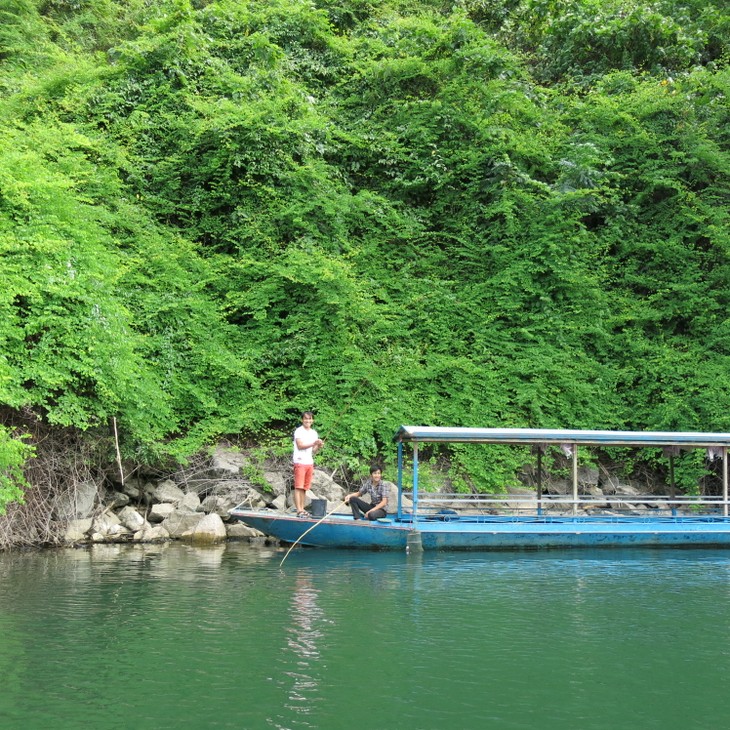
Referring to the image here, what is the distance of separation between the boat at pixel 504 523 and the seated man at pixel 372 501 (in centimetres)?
21

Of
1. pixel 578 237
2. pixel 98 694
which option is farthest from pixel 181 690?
pixel 578 237

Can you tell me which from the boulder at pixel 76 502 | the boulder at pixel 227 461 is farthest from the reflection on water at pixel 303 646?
the boulder at pixel 227 461

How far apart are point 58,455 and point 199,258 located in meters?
6.01

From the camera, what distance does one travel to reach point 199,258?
16969 mm

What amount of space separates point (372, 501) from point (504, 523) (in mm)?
2278

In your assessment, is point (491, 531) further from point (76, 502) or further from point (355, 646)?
point (76, 502)

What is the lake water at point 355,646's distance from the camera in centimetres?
530

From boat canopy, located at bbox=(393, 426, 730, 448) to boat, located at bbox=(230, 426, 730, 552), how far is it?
0.05ft

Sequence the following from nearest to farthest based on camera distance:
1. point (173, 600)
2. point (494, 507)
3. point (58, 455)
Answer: point (173, 600), point (58, 455), point (494, 507)

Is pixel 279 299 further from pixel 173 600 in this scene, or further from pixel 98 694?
pixel 98 694

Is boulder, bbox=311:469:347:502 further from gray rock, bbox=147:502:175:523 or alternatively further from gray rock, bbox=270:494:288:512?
gray rock, bbox=147:502:175:523

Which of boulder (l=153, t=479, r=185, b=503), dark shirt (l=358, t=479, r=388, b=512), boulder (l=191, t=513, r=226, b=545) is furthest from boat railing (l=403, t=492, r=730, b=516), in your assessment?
boulder (l=153, t=479, r=185, b=503)

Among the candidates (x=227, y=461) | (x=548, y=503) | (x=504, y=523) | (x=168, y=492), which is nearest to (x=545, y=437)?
(x=504, y=523)

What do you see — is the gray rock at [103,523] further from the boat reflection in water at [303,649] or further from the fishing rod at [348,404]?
the boat reflection in water at [303,649]
